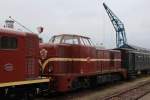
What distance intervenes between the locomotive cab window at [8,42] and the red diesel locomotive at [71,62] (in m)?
3.75

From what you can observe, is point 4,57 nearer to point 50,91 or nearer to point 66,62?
point 50,91

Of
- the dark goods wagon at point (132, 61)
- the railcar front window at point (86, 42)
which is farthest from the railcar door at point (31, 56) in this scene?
the dark goods wagon at point (132, 61)

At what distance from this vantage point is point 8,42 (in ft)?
40.5

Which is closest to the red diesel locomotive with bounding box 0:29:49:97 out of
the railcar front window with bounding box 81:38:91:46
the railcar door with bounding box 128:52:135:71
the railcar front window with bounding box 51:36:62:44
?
the railcar front window with bounding box 51:36:62:44

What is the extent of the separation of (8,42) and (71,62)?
5.77 metres

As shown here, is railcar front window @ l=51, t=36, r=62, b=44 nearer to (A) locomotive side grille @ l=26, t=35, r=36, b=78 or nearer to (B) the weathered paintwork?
(B) the weathered paintwork

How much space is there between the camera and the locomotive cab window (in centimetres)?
1210

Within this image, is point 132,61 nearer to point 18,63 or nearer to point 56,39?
point 56,39

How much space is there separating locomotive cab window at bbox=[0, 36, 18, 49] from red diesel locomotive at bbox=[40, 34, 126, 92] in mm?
3746

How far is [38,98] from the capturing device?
16.8 m

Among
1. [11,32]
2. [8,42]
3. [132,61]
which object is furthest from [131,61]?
[8,42]

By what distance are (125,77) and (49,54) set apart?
11849 millimetres

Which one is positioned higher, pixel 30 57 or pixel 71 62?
pixel 30 57

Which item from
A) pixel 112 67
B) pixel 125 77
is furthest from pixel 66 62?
pixel 125 77
